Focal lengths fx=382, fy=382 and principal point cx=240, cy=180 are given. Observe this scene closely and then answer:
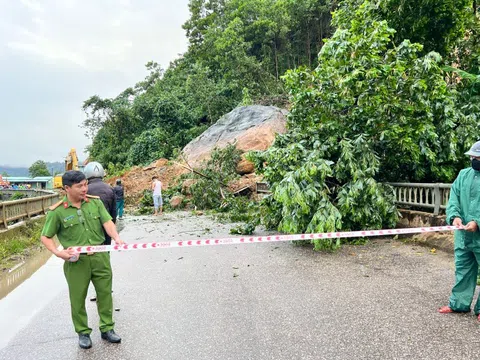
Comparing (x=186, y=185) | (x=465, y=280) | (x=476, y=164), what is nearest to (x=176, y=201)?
(x=186, y=185)

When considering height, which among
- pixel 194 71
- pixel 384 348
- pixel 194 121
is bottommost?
pixel 384 348

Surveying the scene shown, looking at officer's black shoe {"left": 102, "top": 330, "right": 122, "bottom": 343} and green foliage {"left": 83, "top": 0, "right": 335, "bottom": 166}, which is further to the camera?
green foliage {"left": 83, "top": 0, "right": 335, "bottom": 166}

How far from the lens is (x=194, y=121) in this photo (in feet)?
96.8

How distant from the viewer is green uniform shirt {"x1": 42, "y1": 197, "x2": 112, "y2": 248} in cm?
352

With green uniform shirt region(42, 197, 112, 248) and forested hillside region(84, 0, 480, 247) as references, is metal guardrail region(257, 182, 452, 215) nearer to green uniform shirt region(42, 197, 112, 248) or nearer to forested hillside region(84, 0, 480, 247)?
forested hillside region(84, 0, 480, 247)

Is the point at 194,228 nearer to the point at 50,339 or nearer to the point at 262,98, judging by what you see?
the point at 50,339

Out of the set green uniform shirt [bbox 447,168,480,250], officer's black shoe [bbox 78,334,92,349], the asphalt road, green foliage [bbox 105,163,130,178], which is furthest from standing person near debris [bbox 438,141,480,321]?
green foliage [bbox 105,163,130,178]

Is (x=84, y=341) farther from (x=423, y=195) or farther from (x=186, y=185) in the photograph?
(x=186, y=185)

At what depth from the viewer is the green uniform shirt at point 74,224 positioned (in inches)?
139

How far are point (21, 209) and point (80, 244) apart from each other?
852 cm

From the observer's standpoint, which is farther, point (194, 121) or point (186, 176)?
point (194, 121)

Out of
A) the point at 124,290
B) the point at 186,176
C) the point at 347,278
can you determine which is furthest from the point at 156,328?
the point at 186,176

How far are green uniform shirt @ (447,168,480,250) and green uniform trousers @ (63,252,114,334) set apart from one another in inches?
139

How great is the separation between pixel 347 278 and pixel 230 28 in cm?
2786
